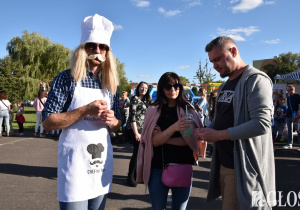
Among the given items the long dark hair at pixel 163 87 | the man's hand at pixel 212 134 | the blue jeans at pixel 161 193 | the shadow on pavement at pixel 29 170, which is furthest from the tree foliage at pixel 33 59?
the man's hand at pixel 212 134

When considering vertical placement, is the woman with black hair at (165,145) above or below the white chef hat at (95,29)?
below

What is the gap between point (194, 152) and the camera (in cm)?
243

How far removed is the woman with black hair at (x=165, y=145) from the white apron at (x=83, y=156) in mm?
647

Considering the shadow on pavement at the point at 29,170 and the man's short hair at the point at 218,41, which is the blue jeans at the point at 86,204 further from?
the shadow on pavement at the point at 29,170

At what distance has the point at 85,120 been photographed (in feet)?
5.82

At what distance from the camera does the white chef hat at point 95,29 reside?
1.83 metres

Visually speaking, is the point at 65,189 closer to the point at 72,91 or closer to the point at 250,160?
the point at 72,91

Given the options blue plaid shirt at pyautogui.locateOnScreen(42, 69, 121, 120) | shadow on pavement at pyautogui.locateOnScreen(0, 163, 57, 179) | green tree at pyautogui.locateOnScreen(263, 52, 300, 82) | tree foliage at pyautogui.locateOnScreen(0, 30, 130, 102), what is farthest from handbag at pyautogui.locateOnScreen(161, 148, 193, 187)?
green tree at pyautogui.locateOnScreen(263, 52, 300, 82)

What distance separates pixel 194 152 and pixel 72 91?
1282mm

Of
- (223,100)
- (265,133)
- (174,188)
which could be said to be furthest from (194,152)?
(265,133)

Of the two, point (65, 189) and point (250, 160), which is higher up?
point (250, 160)

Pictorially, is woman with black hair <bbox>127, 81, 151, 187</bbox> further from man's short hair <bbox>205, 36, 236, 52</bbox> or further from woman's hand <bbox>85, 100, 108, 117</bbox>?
woman's hand <bbox>85, 100, 108, 117</bbox>

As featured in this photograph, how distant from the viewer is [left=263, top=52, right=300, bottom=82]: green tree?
42500mm

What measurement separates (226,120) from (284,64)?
4710 centimetres
